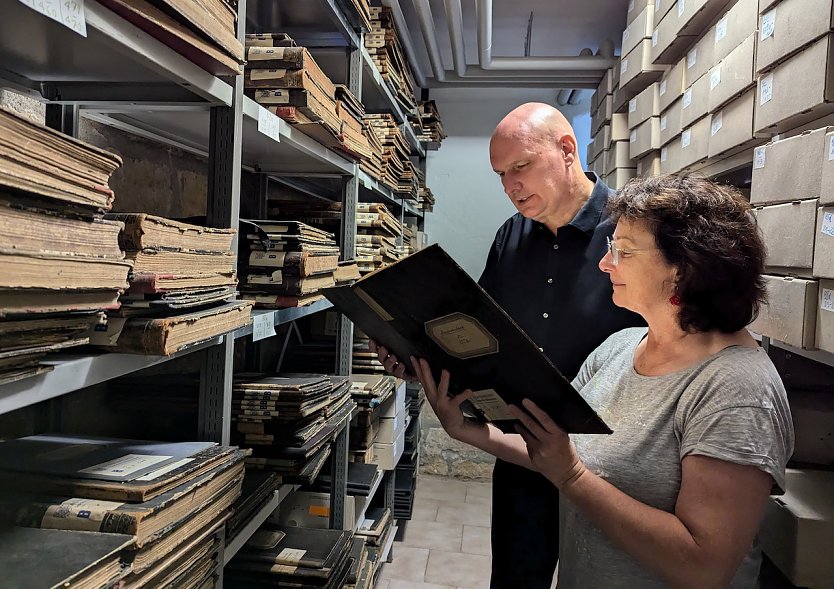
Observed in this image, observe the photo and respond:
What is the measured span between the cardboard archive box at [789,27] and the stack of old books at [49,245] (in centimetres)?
152

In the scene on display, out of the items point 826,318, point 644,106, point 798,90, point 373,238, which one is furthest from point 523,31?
point 826,318

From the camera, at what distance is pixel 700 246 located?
102 cm

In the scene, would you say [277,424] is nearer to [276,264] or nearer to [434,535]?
[276,264]

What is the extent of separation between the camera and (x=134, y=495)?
917 mm

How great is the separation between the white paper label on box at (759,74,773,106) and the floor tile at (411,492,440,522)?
3.16 meters

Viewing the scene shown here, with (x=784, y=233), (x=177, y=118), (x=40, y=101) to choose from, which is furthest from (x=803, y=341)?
(x=40, y=101)

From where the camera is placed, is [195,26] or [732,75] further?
[732,75]

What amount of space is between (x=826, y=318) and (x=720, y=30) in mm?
1331

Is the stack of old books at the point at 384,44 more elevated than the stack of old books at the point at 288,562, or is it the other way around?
the stack of old books at the point at 384,44

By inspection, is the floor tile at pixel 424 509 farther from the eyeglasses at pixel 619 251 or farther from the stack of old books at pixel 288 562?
the eyeglasses at pixel 619 251

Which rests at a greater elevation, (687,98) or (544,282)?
(687,98)

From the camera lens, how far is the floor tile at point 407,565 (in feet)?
10.3

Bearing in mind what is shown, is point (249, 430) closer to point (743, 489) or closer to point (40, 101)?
point (40, 101)


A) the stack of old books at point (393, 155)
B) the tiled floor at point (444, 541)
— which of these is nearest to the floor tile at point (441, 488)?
the tiled floor at point (444, 541)
